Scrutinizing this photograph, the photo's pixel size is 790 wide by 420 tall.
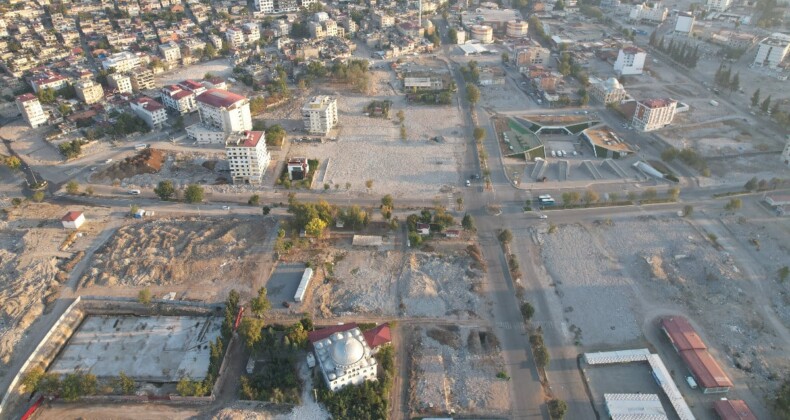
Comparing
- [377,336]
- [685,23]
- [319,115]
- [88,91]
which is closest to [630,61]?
[685,23]

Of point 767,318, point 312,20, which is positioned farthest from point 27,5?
point 767,318

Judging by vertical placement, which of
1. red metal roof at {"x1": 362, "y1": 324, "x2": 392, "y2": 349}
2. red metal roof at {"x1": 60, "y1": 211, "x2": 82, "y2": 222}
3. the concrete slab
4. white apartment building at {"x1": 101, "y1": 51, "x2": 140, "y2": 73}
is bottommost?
the concrete slab

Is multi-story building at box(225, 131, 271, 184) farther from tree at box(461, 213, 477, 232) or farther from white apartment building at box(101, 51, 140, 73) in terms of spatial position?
white apartment building at box(101, 51, 140, 73)

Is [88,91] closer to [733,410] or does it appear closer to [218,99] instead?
[218,99]

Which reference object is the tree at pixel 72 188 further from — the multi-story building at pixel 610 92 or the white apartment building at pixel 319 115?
the multi-story building at pixel 610 92

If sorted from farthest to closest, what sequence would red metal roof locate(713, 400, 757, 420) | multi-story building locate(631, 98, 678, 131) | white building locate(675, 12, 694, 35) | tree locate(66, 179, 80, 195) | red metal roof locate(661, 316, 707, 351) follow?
white building locate(675, 12, 694, 35) < multi-story building locate(631, 98, 678, 131) < tree locate(66, 179, 80, 195) < red metal roof locate(661, 316, 707, 351) < red metal roof locate(713, 400, 757, 420)

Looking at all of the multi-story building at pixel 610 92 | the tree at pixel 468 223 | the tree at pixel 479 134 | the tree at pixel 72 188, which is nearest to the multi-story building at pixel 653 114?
the multi-story building at pixel 610 92

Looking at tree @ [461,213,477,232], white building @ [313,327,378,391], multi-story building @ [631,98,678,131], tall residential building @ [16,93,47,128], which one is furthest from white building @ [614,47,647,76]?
tall residential building @ [16,93,47,128]
